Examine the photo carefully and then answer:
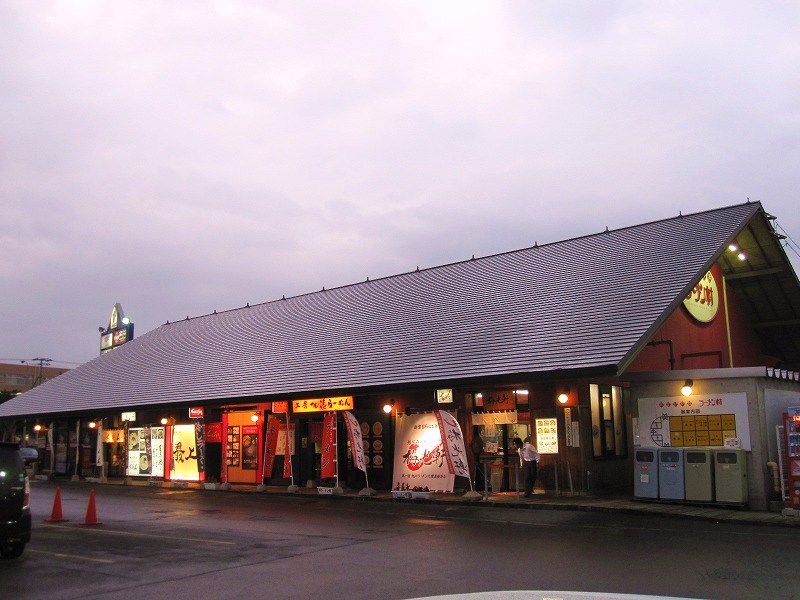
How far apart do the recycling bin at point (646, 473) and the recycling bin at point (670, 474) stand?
0.11 metres

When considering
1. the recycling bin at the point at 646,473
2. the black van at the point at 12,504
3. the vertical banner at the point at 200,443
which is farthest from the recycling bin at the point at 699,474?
the vertical banner at the point at 200,443

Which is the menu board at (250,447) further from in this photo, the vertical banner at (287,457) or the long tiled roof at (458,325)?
the vertical banner at (287,457)

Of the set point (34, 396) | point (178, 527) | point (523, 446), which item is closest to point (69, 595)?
point (178, 527)

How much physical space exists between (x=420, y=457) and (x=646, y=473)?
22.4 ft

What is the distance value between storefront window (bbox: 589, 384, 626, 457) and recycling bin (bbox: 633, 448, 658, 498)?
312 centimetres

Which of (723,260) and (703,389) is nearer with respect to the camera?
(703,389)

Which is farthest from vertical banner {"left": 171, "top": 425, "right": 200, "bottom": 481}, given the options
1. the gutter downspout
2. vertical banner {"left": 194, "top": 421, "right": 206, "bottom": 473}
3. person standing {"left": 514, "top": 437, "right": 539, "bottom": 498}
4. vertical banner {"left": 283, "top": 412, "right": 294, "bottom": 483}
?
the gutter downspout

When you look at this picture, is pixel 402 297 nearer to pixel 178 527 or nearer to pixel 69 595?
pixel 178 527

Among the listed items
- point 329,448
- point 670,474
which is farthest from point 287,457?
point 670,474

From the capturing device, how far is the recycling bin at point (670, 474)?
16.7 m

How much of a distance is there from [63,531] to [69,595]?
6.76 m

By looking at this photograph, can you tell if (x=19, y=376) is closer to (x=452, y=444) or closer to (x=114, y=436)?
(x=114, y=436)

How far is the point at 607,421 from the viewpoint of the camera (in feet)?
71.5

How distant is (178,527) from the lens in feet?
50.1
